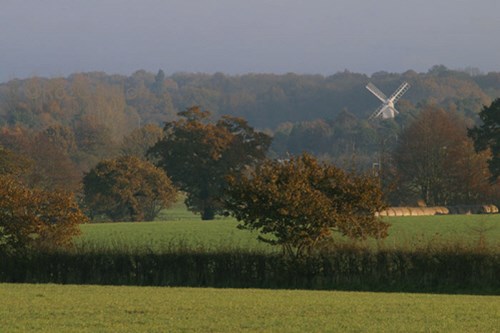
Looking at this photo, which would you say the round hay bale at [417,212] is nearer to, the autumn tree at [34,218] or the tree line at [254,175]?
the tree line at [254,175]

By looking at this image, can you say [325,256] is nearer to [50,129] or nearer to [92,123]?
[50,129]

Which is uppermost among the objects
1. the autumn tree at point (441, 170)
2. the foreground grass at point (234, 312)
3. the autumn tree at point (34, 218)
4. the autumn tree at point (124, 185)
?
the autumn tree at point (441, 170)

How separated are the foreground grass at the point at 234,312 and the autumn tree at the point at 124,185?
202ft

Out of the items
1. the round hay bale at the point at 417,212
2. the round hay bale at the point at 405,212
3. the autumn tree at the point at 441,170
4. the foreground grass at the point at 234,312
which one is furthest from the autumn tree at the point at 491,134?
the foreground grass at the point at 234,312

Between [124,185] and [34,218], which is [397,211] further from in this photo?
[34,218]

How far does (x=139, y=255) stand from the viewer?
3950cm

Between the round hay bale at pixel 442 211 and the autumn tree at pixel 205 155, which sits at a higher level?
the autumn tree at pixel 205 155

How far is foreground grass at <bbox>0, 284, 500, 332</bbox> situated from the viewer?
71.1ft

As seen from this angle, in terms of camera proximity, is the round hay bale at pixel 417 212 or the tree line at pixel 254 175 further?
the round hay bale at pixel 417 212

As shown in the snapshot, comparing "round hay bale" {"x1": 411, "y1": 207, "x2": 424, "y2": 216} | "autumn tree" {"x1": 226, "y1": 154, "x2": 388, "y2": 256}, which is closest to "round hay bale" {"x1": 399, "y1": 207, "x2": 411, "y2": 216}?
"round hay bale" {"x1": 411, "y1": 207, "x2": 424, "y2": 216}

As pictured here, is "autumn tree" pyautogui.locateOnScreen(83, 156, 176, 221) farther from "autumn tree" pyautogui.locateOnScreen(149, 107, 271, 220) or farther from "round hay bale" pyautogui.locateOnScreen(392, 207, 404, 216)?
"round hay bale" pyautogui.locateOnScreen(392, 207, 404, 216)

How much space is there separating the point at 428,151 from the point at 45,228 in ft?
243

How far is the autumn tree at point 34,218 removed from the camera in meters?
42.8

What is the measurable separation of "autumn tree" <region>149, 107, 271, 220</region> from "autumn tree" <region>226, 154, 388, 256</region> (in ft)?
168
